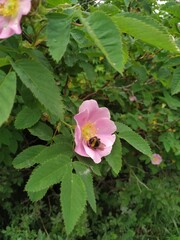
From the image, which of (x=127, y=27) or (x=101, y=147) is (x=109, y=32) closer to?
(x=127, y=27)

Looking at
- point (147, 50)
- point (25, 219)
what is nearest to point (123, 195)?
point (25, 219)

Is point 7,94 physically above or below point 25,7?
below

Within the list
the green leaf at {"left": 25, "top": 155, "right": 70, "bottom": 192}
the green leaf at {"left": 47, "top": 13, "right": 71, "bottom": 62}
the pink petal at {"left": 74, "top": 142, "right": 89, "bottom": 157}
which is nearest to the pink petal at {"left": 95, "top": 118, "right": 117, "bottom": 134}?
the pink petal at {"left": 74, "top": 142, "right": 89, "bottom": 157}

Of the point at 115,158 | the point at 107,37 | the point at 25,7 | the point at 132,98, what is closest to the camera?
the point at 107,37

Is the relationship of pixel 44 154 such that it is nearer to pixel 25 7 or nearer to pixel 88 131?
pixel 88 131

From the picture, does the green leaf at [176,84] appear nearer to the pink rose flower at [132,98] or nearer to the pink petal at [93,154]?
the pink petal at [93,154]

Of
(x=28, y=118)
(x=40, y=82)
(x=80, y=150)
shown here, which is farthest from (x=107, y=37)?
(x=28, y=118)

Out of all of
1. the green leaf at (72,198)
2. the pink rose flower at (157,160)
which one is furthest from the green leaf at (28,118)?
the pink rose flower at (157,160)
